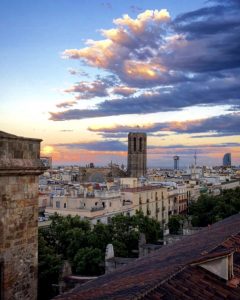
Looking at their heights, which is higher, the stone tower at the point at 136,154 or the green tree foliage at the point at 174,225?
the stone tower at the point at 136,154

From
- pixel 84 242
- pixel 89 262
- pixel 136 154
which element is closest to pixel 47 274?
pixel 89 262

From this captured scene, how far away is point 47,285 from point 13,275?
83.0ft

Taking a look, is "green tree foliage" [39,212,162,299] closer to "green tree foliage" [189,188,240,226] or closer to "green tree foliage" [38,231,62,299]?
"green tree foliage" [38,231,62,299]

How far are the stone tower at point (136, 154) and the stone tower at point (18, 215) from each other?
150 metres

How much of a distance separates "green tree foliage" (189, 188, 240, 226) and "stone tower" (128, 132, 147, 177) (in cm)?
9840

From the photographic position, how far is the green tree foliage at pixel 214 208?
2064 inches

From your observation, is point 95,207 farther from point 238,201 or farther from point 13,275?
point 13,275

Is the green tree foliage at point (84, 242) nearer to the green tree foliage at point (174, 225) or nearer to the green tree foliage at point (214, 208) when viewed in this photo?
the green tree foliage at point (174, 225)

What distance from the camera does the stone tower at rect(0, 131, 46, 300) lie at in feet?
26.5

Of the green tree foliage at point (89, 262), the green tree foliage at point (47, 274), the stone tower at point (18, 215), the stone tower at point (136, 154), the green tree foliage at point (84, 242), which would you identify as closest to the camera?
the stone tower at point (18, 215)

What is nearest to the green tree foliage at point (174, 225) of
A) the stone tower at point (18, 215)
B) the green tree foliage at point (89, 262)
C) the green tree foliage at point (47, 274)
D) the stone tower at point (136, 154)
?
the green tree foliage at point (89, 262)

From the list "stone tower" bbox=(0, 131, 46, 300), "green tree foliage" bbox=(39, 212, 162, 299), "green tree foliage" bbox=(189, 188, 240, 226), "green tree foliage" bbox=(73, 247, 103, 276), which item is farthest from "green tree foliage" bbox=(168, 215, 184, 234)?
"stone tower" bbox=(0, 131, 46, 300)

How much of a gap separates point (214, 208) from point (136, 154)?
10604 cm

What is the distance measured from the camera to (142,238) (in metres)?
35.4
